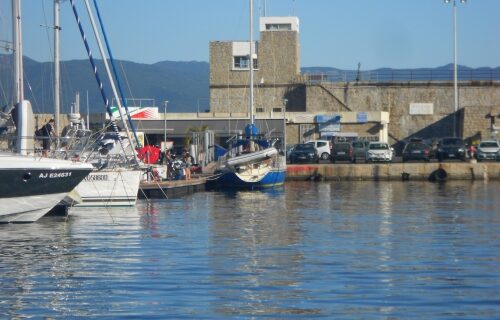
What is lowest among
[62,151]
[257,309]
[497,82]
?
[257,309]

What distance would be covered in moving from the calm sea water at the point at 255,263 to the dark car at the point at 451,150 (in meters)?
25.2

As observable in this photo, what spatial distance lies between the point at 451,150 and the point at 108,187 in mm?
31414

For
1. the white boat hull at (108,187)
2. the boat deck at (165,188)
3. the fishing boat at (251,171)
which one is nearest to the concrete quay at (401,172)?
the fishing boat at (251,171)

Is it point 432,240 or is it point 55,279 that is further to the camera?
point 432,240

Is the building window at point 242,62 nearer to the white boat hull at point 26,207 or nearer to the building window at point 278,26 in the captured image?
the building window at point 278,26

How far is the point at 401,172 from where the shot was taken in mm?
54750

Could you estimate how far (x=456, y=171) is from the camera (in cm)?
5441

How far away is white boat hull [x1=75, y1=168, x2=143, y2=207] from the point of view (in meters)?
32.9

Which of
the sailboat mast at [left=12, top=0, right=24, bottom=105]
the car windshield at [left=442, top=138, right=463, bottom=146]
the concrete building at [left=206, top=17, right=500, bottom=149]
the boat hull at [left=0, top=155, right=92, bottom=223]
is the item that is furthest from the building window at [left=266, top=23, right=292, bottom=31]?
the boat hull at [left=0, top=155, right=92, bottom=223]

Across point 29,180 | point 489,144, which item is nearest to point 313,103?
point 489,144

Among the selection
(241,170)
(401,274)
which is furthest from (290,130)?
(401,274)

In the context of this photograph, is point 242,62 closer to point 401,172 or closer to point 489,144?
point 489,144

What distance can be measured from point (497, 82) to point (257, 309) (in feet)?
205

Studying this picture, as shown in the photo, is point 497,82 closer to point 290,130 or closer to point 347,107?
point 347,107
